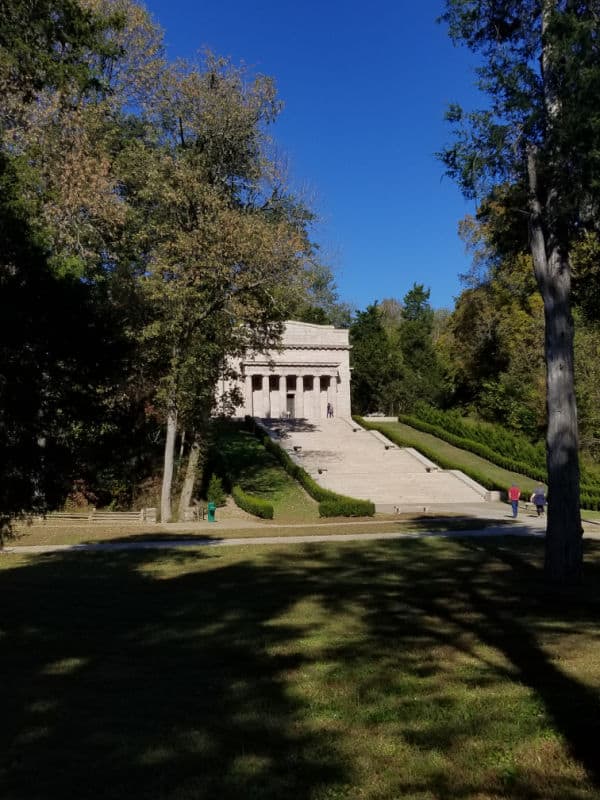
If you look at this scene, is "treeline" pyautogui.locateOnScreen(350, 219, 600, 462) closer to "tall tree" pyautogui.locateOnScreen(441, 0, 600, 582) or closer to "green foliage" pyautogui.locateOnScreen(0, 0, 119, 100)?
"tall tree" pyautogui.locateOnScreen(441, 0, 600, 582)

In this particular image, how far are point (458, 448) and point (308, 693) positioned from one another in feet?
128

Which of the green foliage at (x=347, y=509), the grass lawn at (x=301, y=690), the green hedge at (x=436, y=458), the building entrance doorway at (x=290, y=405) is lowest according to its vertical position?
the grass lawn at (x=301, y=690)

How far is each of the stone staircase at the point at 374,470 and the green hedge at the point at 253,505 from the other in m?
5.35

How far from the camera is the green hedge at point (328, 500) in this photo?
25.9 meters

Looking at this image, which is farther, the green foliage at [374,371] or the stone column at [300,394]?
the green foliage at [374,371]

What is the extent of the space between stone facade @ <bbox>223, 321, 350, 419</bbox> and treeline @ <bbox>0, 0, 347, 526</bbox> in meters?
20.9

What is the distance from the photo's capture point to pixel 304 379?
5809 cm

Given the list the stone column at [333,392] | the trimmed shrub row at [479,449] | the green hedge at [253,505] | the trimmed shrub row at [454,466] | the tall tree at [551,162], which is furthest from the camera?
the stone column at [333,392]

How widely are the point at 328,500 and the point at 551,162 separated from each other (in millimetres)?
17676

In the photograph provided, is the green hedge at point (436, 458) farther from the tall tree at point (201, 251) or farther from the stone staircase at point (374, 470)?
the tall tree at point (201, 251)

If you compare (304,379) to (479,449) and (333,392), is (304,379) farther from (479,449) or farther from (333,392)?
(479,449)

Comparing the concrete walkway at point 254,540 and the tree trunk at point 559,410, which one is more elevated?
the tree trunk at point 559,410

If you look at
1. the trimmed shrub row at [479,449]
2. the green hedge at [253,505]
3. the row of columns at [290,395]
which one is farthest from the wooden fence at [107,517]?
the row of columns at [290,395]

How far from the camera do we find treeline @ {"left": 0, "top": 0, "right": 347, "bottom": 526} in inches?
543
